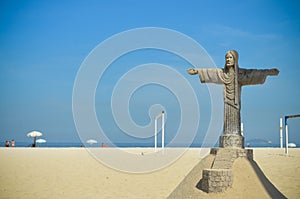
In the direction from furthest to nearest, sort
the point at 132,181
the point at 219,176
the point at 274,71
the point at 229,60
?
the point at 132,181, the point at 229,60, the point at 274,71, the point at 219,176

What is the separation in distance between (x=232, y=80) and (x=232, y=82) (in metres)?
0.07

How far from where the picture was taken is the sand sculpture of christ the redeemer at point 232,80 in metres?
12.4

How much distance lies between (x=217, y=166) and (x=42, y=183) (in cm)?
1026

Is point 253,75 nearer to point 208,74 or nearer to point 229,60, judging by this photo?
point 229,60

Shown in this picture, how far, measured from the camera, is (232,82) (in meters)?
12.5

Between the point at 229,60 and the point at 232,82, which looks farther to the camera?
the point at 232,82

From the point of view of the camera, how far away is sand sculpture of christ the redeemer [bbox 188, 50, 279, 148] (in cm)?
1238

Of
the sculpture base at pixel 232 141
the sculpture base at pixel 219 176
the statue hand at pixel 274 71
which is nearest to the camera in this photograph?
the sculpture base at pixel 219 176

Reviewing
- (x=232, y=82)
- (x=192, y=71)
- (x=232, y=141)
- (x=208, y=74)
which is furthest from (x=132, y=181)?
(x=232, y=82)

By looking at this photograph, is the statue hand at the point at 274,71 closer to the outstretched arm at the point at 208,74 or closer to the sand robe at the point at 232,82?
the sand robe at the point at 232,82

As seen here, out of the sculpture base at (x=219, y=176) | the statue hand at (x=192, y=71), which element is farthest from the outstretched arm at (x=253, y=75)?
the sculpture base at (x=219, y=176)

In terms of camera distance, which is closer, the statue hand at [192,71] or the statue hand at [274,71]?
the statue hand at [274,71]

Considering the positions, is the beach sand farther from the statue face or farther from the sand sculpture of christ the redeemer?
the statue face

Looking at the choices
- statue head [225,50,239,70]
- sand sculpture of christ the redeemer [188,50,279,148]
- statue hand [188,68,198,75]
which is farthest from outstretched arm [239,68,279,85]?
statue hand [188,68,198,75]
